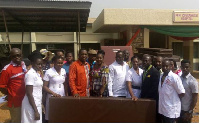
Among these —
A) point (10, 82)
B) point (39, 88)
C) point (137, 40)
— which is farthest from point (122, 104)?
point (137, 40)

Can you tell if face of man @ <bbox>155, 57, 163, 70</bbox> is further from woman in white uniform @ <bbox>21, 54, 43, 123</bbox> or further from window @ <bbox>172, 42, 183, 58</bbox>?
window @ <bbox>172, 42, 183, 58</bbox>

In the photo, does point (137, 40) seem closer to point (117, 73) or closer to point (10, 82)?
point (117, 73)

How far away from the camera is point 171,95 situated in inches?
115

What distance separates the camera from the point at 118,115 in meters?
3.15

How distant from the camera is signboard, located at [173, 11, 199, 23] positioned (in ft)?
32.7

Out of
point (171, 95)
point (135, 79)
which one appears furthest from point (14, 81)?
point (171, 95)

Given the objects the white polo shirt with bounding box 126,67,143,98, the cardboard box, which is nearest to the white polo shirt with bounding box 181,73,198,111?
the cardboard box

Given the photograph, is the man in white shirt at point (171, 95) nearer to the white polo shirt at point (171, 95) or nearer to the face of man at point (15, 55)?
the white polo shirt at point (171, 95)

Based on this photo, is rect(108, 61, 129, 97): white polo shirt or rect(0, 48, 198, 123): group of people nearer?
rect(0, 48, 198, 123): group of people

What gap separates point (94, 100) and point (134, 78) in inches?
28.6

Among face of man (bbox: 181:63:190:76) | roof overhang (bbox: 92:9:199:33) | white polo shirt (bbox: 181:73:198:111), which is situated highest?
roof overhang (bbox: 92:9:199:33)

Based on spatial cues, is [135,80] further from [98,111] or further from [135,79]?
[98,111]

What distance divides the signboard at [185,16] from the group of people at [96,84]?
278 inches

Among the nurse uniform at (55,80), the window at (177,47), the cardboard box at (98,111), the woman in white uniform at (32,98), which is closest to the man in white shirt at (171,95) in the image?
the cardboard box at (98,111)
